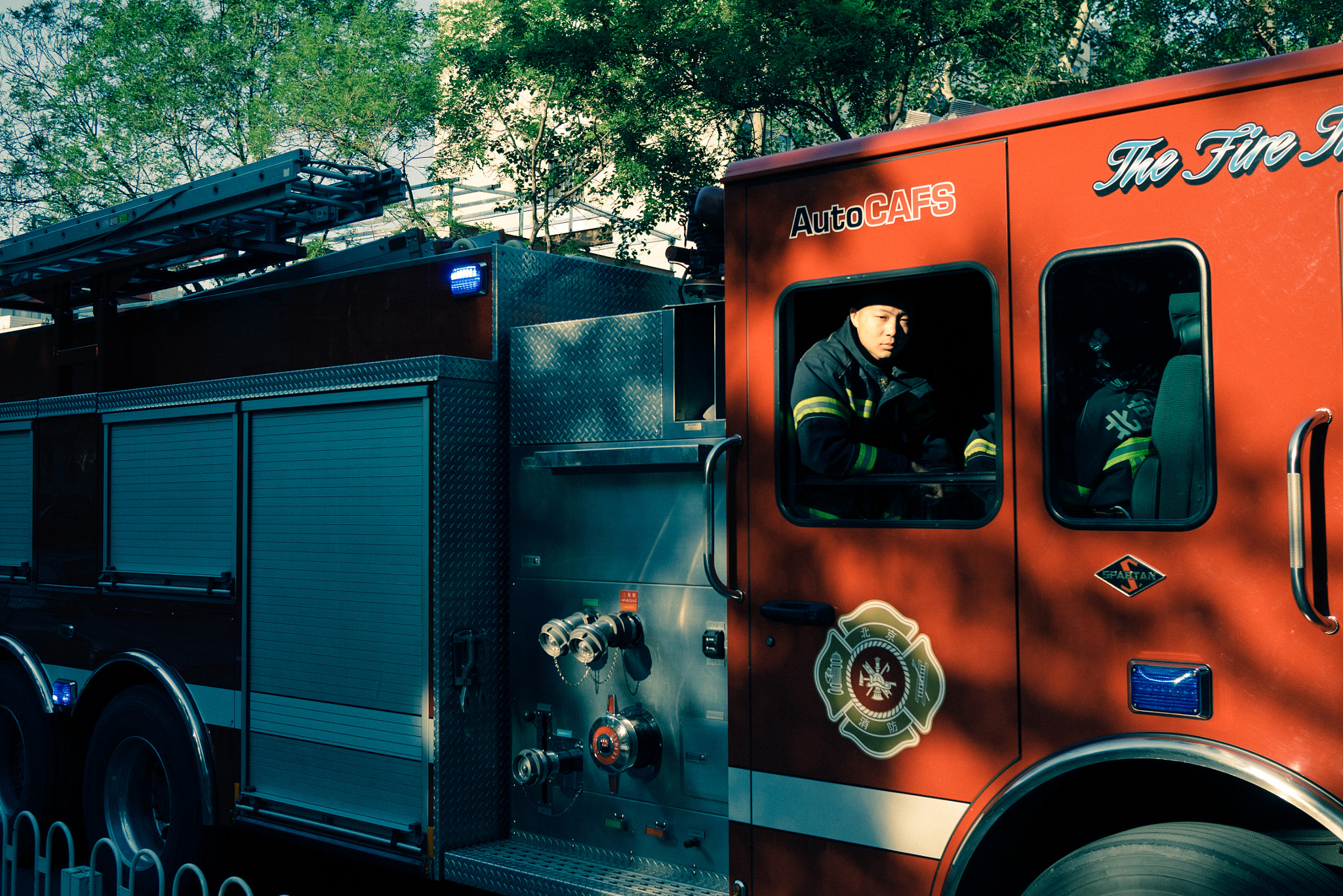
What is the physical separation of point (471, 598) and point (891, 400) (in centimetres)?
195

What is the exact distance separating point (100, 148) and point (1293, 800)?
63.0 ft

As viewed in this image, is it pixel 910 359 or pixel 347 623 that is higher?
pixel 910 359

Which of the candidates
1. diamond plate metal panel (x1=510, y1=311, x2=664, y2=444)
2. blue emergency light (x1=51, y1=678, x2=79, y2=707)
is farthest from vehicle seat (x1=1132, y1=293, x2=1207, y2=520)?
blue emergency light (x1=51, y1=678, x2=79, y2=707)

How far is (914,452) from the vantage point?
10.8 ft

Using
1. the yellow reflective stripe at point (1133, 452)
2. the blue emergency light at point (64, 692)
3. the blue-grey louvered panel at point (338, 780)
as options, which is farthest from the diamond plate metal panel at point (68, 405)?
the yellow reflective stripe at point (1133, 452)

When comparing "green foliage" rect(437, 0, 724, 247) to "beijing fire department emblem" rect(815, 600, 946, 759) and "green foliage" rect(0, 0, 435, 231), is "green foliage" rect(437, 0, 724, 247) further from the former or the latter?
"beijing fire department emblem" rect(815, 600, 946, 759)

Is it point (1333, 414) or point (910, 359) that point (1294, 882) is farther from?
point (910, 359)

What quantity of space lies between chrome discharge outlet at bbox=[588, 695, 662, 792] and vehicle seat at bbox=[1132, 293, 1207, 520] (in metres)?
1.88

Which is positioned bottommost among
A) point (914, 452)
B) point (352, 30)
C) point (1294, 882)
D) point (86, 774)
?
point (86, 774)

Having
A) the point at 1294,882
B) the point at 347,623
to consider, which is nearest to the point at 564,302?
the point at 347,623

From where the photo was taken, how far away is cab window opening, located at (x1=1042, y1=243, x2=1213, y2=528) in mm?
2812

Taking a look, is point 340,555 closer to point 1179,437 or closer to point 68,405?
point 68,405

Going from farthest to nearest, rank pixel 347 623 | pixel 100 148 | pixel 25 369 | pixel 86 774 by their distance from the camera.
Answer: pixel 100 148 → pixel 25 369 → pixel 86 774 → pixel 347 623

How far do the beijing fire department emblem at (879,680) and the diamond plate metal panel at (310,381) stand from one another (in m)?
1.93
